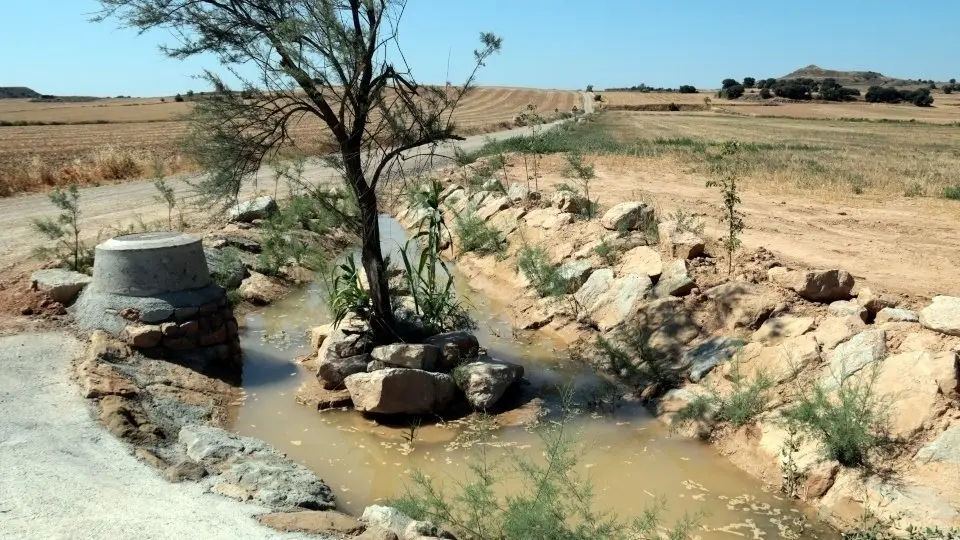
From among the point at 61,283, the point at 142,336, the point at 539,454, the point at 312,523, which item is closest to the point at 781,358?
the point at 539,454

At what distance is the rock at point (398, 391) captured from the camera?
791cm

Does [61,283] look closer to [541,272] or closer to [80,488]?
[80,488]

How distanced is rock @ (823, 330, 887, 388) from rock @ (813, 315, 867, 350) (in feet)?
0.47

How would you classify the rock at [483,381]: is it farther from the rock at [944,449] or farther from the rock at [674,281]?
the rock at [944,449]

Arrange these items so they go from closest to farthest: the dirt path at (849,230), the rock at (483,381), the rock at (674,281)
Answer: the rock at (483,381) → the rock at (674,281) → the dirt path at (849,230)

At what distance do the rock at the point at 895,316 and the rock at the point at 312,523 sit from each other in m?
5.43

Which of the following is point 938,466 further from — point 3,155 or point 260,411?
point 3,155

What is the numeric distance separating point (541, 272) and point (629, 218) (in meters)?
1.64

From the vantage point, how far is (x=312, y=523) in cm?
506

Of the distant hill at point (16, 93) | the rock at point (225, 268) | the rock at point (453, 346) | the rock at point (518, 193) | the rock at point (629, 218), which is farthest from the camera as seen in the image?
the distant hill at point (16, 93)

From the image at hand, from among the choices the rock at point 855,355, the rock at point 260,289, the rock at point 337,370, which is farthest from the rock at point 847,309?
the rock at point 260,289

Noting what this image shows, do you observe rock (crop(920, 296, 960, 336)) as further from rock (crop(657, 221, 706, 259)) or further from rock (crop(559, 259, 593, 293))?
rock (crop(559, 259, 593, 293))

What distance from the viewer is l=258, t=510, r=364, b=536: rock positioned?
16.4 ft

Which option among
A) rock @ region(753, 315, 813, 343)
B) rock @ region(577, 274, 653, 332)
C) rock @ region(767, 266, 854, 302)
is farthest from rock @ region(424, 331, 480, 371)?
rock @ region(767, 266, 854, 302)
